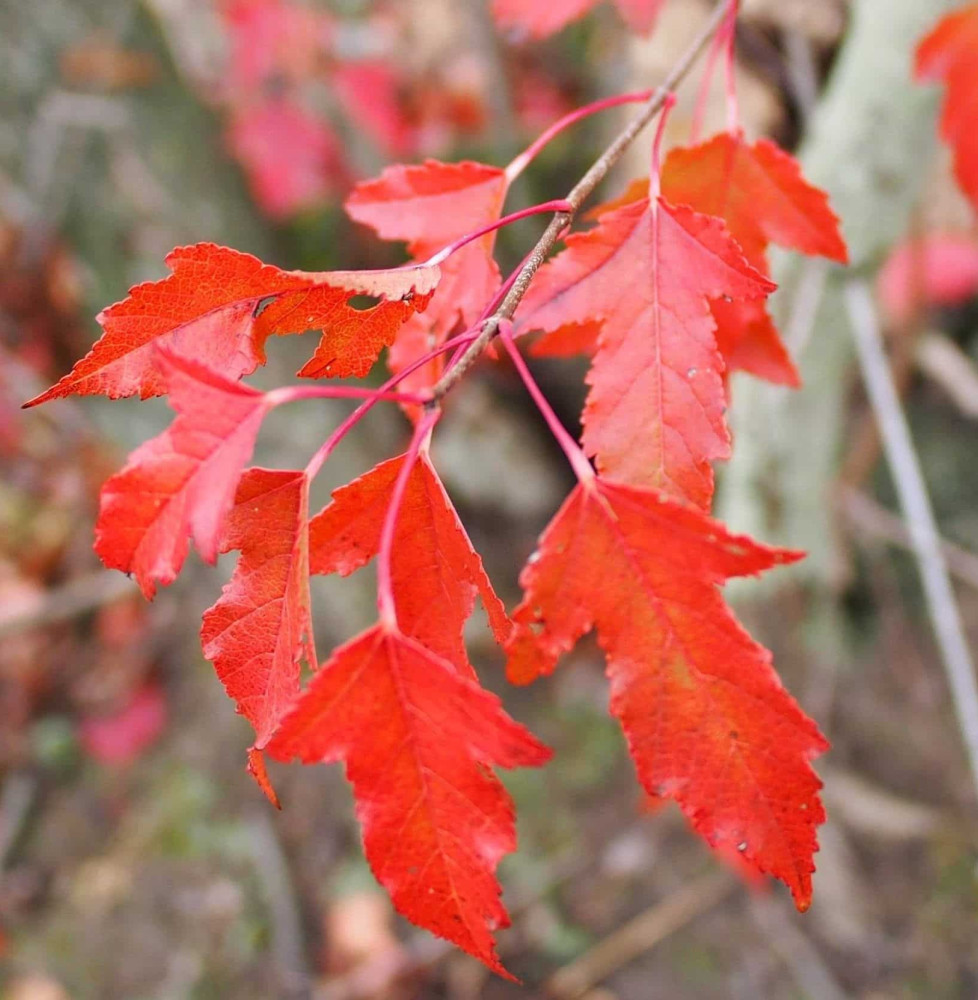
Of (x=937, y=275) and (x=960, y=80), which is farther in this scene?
(x=937, y=275)

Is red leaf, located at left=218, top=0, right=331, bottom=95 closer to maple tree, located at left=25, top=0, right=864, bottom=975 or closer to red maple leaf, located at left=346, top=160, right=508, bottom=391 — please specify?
red maple leaf, located at left=346, top=160, right=508, bottom=391

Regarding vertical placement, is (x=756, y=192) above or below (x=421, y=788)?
above

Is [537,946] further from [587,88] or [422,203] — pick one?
[587,88]

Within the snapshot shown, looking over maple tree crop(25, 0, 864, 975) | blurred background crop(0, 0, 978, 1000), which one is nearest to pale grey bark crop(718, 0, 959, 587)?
blurred background crop(0, 0, 978, 1000)

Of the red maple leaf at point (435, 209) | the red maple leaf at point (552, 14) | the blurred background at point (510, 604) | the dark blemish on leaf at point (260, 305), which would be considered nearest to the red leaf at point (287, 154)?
the blurred background at point (510, 604)

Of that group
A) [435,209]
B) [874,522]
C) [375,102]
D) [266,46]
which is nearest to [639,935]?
[874,522]

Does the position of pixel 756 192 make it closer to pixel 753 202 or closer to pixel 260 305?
pixel 753 202
